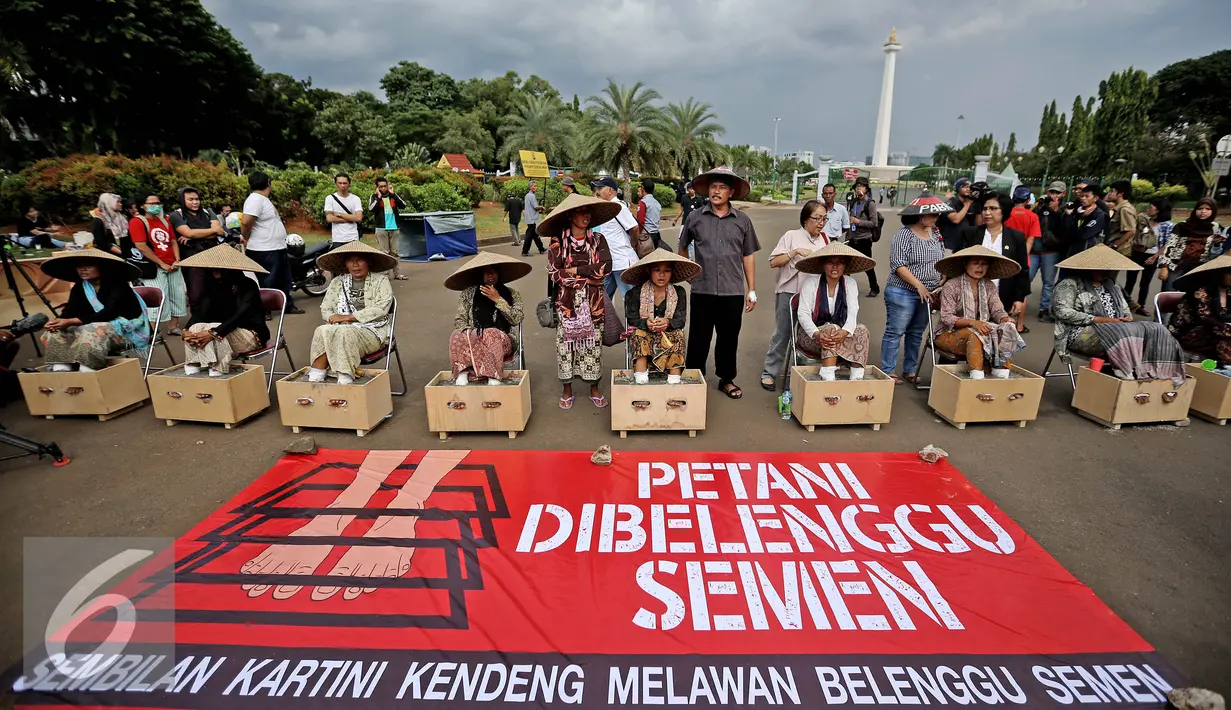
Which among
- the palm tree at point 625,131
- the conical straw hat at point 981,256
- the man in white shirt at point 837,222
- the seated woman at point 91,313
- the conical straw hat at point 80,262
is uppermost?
the palm tree at point 625,131

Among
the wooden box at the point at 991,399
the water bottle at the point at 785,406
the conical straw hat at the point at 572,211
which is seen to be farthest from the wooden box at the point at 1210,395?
the conical straw hat at the point at 572,211

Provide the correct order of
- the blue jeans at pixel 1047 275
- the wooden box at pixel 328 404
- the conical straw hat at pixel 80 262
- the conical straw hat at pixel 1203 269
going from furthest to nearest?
the blue jeans at pixel 1047 275 → the conical straw hat at pixel 80 262 → the conical straw hat at pixel 1203 269 → the wooden box at pixel 328 404

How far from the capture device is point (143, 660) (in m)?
2.54

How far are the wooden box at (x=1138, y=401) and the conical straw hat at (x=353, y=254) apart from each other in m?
5.87

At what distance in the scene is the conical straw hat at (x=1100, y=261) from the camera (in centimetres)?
495

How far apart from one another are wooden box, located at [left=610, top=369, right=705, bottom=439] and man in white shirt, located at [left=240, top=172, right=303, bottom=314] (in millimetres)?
5451

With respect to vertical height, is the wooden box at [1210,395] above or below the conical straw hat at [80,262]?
below

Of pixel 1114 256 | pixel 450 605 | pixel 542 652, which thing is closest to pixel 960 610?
pixel 542 652

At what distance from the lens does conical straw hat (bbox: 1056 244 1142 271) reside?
195 inches

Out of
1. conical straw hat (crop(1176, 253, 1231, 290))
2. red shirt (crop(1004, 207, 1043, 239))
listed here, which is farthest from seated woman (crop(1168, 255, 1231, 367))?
red shirt (crop(1004, 207, 1043, 239))

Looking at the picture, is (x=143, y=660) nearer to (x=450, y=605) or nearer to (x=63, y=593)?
(x=63, y=593)

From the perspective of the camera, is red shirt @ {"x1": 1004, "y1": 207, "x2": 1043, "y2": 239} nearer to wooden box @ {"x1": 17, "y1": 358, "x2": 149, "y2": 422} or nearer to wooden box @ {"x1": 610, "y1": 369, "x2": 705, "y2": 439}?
wooden box @ {"x1": 610, "y1": 369, "x2": 705, "y2": 439}

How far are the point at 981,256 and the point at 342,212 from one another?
769cm

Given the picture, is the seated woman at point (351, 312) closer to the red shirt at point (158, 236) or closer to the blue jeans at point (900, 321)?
the red shirt at point (158, 236)
